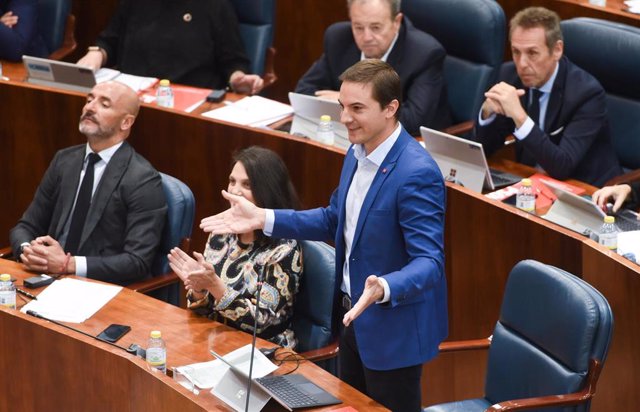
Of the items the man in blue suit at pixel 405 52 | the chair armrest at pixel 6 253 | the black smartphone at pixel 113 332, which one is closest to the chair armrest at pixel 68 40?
the man in blue suit at pixel 405 52

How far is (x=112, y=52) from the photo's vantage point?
5141 millimetres

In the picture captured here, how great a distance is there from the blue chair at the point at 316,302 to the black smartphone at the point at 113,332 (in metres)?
0.46

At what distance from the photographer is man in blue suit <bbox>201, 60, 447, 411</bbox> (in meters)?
2.69

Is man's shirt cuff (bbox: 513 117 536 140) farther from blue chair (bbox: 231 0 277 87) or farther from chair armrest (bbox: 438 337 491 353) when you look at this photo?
blue chair (bbox: 231 0 277 87)

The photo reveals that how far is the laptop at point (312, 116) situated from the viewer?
13.2 feet

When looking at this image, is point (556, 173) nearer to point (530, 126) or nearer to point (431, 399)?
point (530, 126)

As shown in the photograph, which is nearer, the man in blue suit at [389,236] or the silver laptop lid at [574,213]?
the man in blue suit at [389,236]

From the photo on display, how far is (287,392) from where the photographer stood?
8.89 feet

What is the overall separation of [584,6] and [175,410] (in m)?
2.56

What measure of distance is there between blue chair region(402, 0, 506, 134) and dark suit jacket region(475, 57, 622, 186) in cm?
28

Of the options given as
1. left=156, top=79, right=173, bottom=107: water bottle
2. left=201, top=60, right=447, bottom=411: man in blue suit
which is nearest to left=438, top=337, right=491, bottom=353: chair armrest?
left=201, top=60, right=447, bottom=411: man in blue suit

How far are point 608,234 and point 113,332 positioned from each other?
1.34m

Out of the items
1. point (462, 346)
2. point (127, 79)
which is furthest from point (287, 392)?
point (127, 79)

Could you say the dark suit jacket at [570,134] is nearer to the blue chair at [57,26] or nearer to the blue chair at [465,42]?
the blue chair at [465,42]
